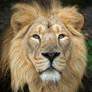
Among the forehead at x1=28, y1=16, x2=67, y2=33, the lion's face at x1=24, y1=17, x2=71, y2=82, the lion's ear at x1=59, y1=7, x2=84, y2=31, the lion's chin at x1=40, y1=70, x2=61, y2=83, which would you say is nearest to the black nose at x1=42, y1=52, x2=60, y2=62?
the lion's face at x1=24, y1=17, x2=71, y2=82

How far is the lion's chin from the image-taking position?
3346mm

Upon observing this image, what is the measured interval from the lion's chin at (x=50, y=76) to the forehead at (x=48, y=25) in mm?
420

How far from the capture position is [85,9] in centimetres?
565

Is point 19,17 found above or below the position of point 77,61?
above

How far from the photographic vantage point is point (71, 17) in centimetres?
372

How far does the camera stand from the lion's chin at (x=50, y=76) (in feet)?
11.0

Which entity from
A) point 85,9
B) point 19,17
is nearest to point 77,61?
point 19,17

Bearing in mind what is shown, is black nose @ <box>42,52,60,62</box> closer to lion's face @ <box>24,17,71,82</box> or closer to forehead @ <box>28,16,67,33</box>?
lion's face @ <box>24,17,71,82</box>

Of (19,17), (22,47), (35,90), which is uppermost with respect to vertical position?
(19,17)

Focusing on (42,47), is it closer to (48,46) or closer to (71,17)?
(48,46)

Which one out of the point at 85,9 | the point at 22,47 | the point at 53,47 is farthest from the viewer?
the point at 85,9

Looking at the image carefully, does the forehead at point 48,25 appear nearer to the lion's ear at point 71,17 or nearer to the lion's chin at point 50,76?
the lion's ear at point 71,17

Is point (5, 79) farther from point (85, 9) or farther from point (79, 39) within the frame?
point (85, 9)

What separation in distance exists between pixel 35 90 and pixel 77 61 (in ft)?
1.70
